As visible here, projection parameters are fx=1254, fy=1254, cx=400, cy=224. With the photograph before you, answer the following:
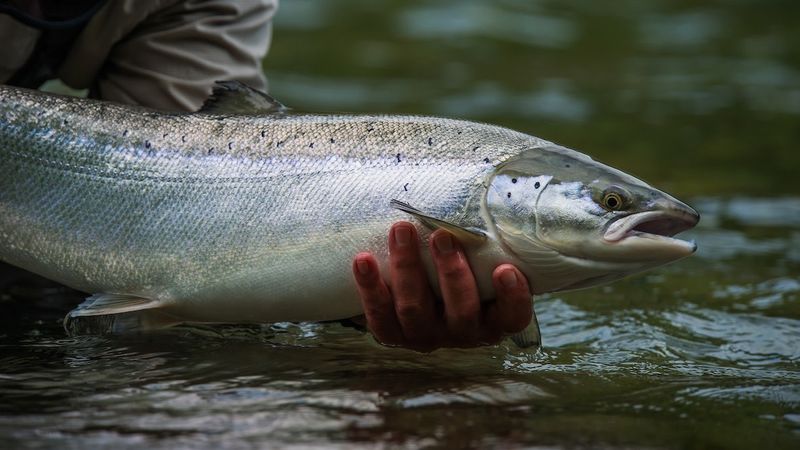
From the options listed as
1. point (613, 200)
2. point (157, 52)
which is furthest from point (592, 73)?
point (613, 200)

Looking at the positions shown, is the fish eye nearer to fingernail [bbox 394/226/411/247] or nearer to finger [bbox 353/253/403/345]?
fingernail [bbox 394/226/411/247]

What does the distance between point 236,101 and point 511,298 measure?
1.09 metres

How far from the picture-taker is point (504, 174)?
11.4ft

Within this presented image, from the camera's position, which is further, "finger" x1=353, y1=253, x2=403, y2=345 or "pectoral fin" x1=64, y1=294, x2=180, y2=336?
"pectoral fin" x1=64, y1=294, x2=180, y2=336

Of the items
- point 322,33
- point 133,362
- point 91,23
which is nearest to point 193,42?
point 91,23

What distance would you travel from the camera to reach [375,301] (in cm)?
354

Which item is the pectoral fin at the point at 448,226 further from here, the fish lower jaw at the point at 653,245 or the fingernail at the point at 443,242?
the fish lower jaw at the point at 653,245

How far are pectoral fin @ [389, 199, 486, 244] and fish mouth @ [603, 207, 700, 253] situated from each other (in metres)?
0.35

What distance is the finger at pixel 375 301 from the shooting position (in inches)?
136

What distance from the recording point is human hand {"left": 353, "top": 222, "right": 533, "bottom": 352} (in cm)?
342

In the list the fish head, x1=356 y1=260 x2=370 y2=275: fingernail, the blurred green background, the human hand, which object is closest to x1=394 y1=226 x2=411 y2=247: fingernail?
the human hand

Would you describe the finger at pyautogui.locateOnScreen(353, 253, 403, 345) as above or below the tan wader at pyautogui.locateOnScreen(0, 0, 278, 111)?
below

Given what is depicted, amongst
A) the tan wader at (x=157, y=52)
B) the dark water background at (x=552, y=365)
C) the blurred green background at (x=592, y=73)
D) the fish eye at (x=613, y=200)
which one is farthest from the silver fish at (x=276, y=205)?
the blurred green background at (x=592, y=73)

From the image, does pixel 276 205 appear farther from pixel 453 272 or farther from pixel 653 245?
pixel 653 245
